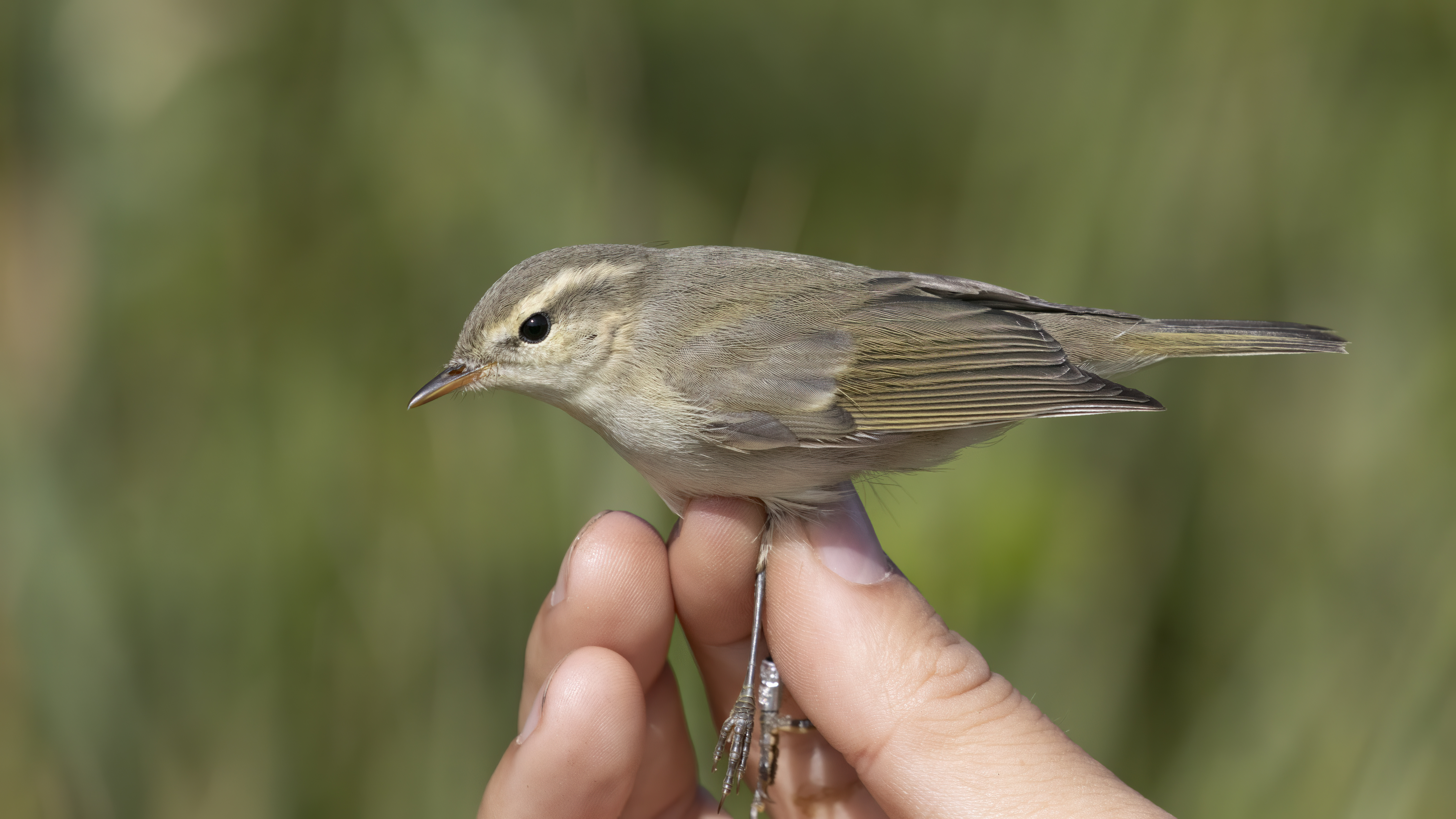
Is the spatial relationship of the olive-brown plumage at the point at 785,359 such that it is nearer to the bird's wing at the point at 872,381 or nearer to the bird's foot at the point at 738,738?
the bird's wing at the point at 872,381

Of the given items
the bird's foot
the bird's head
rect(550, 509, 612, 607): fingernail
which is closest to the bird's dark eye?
the bird's head

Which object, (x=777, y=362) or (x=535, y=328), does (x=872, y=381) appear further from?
(x=535, y=328)

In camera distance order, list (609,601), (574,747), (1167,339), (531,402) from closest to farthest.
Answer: (574,747)
(609,601)
(1167,339)
(531,402)

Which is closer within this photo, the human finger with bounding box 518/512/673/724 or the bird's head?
the human finger with bounding box 518/512/673/724

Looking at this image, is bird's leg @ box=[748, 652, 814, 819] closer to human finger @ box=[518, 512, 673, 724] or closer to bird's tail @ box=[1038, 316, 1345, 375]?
human finger @ box=[518, 512, 673, 724]

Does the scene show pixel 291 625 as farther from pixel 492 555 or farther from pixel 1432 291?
pixel 1432 291

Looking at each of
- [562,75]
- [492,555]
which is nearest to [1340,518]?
[492,555]

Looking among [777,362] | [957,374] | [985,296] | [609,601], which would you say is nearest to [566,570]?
[609,601]
